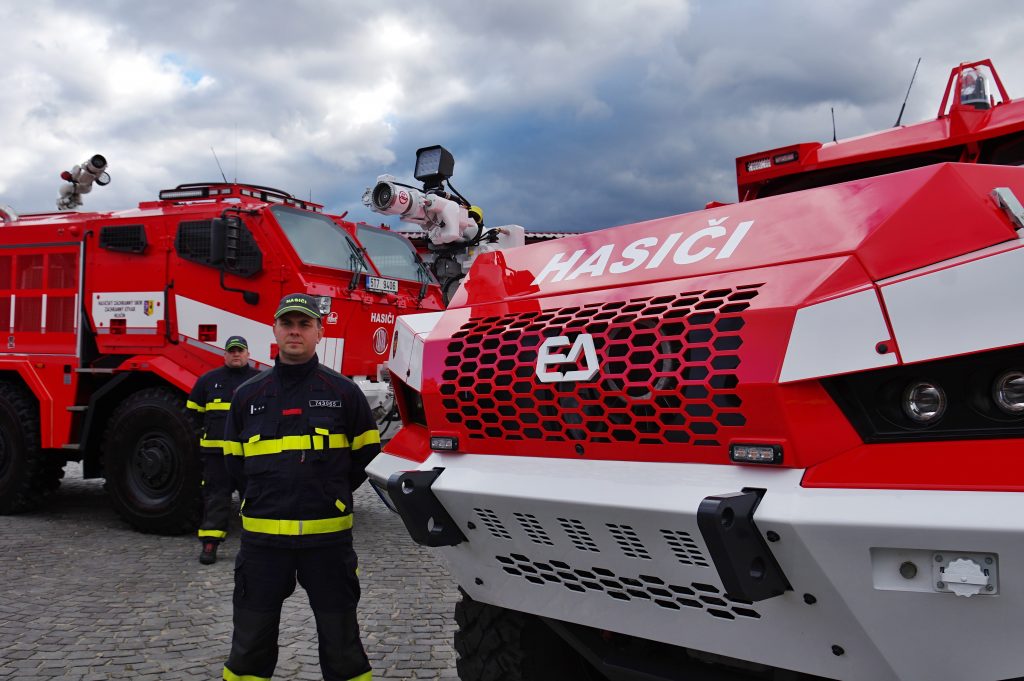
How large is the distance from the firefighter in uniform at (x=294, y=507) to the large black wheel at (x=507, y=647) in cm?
52

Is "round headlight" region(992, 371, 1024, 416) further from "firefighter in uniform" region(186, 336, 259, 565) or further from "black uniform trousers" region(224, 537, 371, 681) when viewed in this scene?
"firefighter in uniform" region(186, 336, 259, 565)

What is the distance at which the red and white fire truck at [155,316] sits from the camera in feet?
22.3

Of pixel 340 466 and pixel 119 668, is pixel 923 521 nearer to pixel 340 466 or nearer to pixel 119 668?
pixel 340 466

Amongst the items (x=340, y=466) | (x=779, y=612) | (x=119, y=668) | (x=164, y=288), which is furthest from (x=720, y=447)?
(x=164, y=288)

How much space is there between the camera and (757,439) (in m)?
1.90

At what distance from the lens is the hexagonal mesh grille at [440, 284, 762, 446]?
2010 millimetres

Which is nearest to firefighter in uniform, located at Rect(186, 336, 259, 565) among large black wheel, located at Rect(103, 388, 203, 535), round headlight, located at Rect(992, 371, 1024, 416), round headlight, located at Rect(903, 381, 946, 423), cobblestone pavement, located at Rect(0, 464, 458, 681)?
cobblestone pavement, located at Rect(0, 464, 458, 681)

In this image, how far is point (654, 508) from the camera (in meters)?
1.96

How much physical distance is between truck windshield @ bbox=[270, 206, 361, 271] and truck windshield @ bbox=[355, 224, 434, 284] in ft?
0.96

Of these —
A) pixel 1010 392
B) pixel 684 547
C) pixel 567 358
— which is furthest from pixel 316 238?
pixel 1010 392

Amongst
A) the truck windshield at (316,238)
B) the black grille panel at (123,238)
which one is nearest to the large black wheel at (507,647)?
the truck windshield at (316,238)

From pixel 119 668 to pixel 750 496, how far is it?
334 cm

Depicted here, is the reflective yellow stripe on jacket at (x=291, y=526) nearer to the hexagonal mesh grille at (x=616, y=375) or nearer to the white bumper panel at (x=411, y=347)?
the white bumper panel at (x=411, y=347)

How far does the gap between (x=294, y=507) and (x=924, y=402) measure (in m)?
2.23
